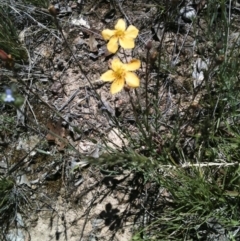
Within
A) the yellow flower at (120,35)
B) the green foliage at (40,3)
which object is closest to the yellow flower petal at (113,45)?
the yellow flower at (120,35)

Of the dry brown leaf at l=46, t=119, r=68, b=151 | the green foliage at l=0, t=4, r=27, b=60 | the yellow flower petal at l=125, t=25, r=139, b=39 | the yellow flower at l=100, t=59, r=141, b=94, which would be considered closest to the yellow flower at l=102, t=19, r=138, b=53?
the yellow flower petal at l=125, t=25, r=139, b=39

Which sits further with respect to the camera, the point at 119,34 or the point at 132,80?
the point at 119,34

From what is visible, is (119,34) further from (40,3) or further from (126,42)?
(40,3)

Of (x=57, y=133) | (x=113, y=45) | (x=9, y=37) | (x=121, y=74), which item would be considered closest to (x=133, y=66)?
(x=121, y=74)

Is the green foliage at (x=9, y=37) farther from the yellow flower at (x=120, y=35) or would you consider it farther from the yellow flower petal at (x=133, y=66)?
the yellow flower petal at (x=133, y=66)

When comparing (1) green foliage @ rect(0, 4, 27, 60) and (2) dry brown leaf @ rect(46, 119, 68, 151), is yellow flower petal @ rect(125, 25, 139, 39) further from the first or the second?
(1) green foliage @ rect(0, 4, 27, 60)

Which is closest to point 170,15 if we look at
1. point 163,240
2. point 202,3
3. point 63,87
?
point 202,3

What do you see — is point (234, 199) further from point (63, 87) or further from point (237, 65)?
point (63, 87)
